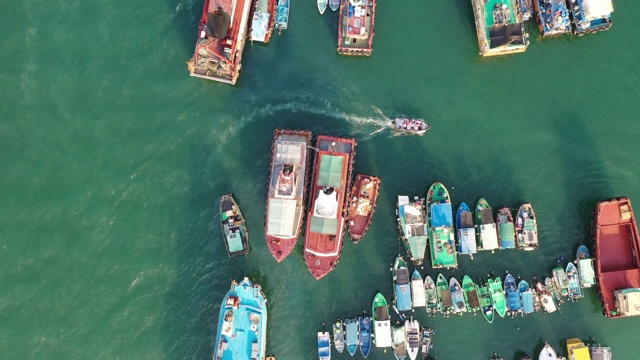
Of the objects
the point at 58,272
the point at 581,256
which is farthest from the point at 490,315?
A: the point at 58,272

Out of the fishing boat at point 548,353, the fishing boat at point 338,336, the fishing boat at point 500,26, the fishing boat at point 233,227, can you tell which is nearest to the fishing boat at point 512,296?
the fishing boat at point 548,353

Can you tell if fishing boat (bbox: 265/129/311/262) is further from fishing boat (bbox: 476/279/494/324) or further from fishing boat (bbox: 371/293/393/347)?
fishing boat (bbox: 476/279/494/324)

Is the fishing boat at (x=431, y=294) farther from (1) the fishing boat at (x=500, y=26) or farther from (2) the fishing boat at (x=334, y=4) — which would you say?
(2) the fishing boat at (x=334, y=4)

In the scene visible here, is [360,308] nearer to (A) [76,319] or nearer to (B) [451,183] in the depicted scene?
(B) [451,183]

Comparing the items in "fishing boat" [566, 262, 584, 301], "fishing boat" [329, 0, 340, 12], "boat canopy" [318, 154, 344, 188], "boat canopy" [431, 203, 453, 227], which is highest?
"fishing boat" [329, 0, 340, 12]

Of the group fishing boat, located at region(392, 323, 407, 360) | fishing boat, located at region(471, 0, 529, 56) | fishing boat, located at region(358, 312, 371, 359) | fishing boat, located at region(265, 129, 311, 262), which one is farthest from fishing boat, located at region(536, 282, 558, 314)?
fishing boat, located at region(265, 129, 311, 262)

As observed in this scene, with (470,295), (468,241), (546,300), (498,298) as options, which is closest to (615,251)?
(546,300)
